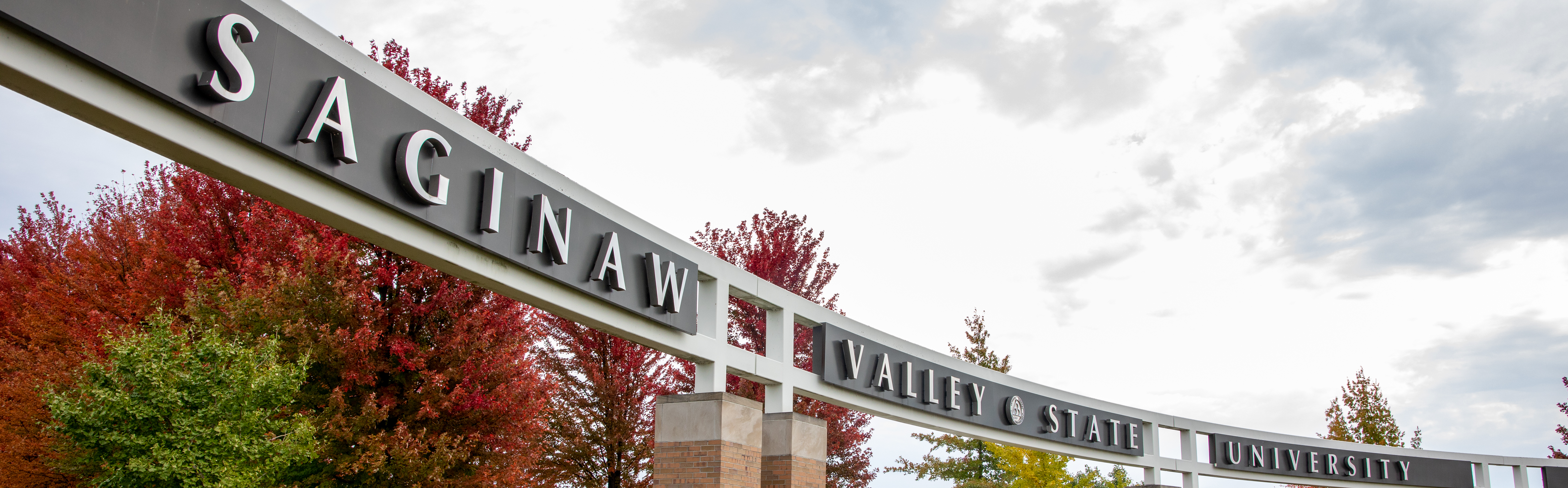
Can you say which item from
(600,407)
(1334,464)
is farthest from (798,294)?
(1334,464)

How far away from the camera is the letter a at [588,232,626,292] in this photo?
1052cm

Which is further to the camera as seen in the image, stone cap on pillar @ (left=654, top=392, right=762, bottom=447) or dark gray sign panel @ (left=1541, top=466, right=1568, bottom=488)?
dark gray sign panel @ (left=1541, top=466, right=1568, bottom=488)

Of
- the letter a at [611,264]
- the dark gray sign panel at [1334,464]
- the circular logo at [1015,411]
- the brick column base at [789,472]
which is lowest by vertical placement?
the brick column base at [789,472]

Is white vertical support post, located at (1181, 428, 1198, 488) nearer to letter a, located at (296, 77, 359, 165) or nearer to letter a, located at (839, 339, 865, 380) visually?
letter a, located at (839, 339, 865, 380)

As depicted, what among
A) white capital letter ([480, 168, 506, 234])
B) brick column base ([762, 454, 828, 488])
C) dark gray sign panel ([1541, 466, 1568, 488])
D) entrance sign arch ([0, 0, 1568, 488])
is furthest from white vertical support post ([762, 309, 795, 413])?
dark gray sign panel ([1541, 466, 1568, 488])

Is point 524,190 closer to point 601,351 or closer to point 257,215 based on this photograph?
point 257,215

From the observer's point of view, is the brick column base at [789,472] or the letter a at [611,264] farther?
the brick column base at [789,472]

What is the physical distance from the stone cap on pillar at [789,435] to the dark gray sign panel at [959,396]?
1.11 m

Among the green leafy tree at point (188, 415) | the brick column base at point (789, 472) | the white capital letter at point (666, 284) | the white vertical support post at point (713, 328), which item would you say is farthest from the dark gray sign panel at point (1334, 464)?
the green leafy tree at point (188, 415)

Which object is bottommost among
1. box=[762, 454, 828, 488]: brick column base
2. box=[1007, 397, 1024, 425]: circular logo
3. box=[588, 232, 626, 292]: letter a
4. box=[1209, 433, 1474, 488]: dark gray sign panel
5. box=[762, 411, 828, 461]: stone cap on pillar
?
box=[762, 454, 828, 488]: brick column base

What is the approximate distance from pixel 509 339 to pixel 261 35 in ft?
33.5

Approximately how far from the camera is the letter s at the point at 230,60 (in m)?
6.63

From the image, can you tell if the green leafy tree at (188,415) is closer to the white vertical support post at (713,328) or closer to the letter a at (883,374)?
the white vertical support post at (713,328)

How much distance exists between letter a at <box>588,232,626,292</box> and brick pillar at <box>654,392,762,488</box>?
1990 mm
